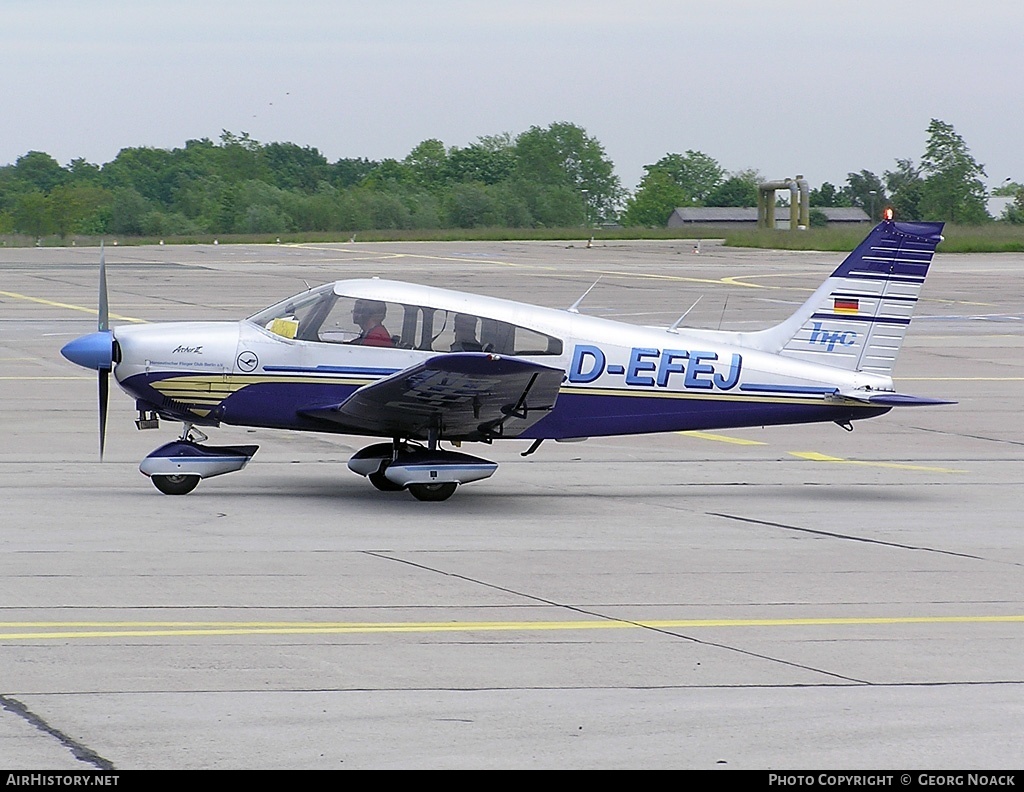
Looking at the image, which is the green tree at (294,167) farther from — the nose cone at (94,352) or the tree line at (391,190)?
the nose cone at (94,352)

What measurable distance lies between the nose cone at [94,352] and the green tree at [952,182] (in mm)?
114914

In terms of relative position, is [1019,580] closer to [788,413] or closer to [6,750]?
[788,413]

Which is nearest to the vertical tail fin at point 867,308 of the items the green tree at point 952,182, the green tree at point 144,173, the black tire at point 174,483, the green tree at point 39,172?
the black tire at point 174,483

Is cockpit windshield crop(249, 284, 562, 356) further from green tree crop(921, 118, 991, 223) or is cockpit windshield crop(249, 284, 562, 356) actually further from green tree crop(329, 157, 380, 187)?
green tree crop(329, 157, 380, 187)

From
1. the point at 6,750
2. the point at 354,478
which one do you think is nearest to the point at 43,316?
the point at 354,478

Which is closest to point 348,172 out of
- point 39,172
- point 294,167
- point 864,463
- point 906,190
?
point 294,167

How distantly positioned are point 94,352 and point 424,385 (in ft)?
9.63

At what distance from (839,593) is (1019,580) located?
4.77 feet

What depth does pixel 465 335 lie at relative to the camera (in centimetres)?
1300

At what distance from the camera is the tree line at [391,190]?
129375mm

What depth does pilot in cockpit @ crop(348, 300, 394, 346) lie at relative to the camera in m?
13.1

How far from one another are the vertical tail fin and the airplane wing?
104 inches

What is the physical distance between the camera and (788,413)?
1370cm

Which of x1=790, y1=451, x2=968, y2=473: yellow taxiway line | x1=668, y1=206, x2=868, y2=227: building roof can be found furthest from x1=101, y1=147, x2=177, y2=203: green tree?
x1=790, y1=451, x2=968, y2=473: yellow taxiway line
